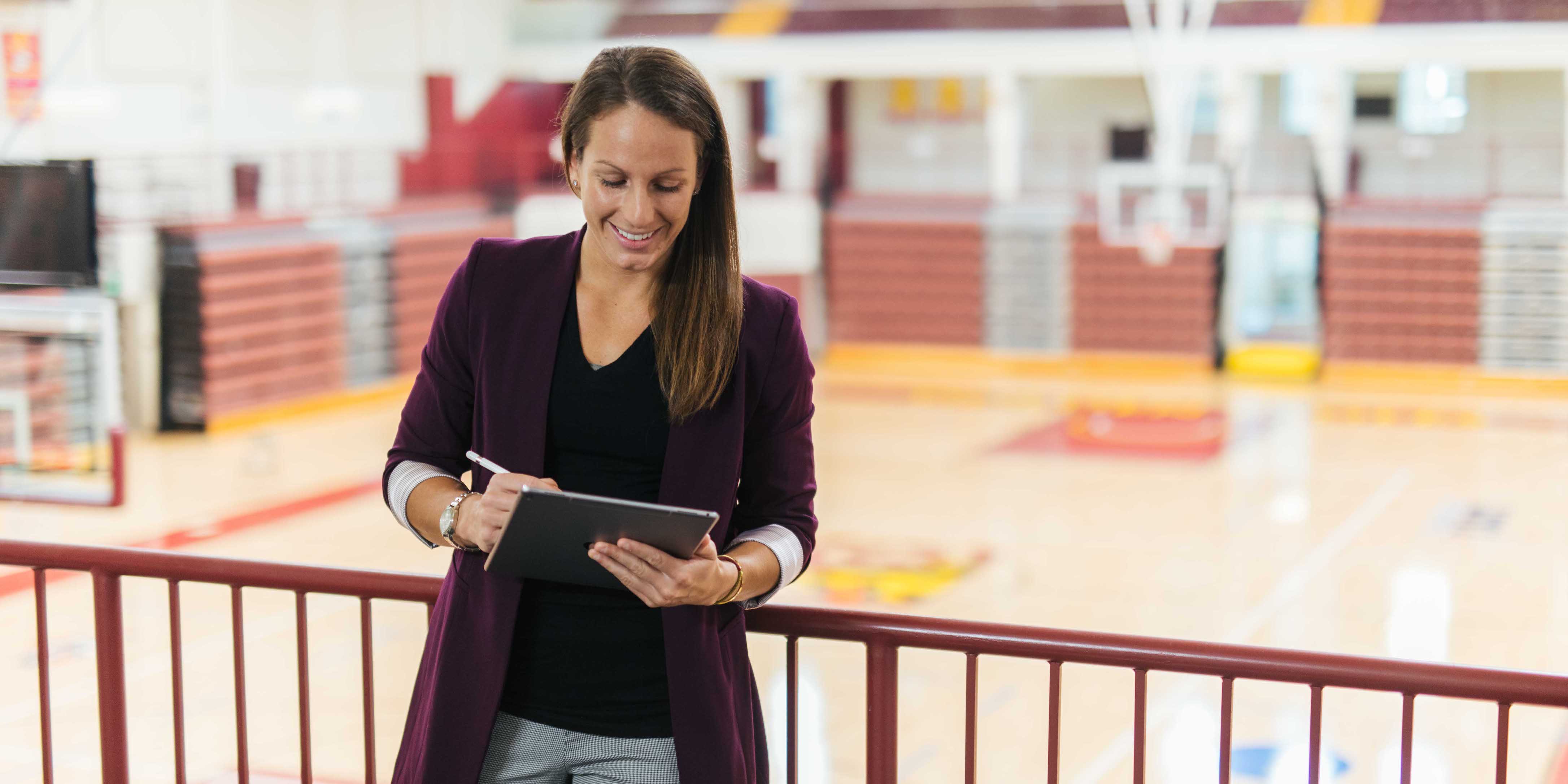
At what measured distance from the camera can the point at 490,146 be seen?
66.0ft

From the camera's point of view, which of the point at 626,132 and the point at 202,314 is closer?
the point at 626,132

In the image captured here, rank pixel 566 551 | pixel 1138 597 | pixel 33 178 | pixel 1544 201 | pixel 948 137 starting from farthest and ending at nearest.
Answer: pixel 948 137
pixel 1544 201
pixel 1138 597
pixel 33 178
pixel 566 551

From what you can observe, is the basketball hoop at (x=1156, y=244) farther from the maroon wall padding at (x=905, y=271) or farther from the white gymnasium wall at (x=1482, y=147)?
the white gymnasium wall at (x=1482, y=147)

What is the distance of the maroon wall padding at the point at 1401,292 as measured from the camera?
17859 mm

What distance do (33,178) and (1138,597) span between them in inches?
258

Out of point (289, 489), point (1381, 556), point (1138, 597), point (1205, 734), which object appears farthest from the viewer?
point (289, 489)

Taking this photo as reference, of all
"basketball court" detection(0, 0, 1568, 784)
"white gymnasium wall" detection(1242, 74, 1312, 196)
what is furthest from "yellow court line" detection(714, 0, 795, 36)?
"white gymnasium wall" detection(1242, 74, 1312, 196)

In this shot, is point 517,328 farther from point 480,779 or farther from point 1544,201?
point 1544,201

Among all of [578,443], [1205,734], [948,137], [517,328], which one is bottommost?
[1205,734]

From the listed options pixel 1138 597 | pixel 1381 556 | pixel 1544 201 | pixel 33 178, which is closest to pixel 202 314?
pixel 33 178

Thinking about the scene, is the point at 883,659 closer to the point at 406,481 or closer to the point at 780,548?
the point at 780,548

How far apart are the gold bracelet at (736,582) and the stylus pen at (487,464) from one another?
0.94 ft

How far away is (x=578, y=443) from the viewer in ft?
6.61

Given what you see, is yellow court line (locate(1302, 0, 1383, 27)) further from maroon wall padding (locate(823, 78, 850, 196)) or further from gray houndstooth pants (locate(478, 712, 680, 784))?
gray houndstooth pants (locate(478, 712, 680, 784))
